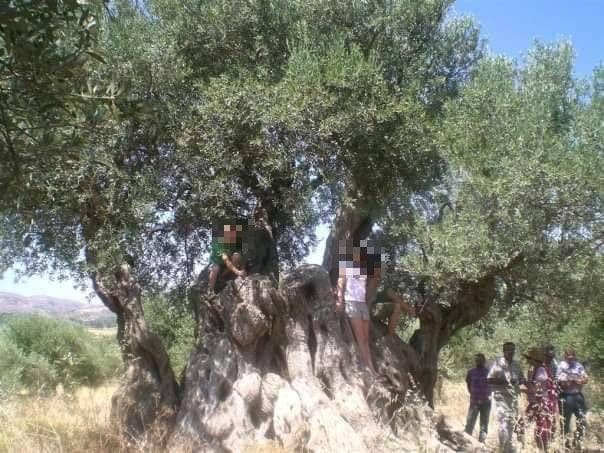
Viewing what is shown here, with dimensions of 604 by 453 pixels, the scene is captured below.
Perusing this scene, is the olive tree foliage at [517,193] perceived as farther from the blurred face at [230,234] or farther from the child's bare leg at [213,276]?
the child's bare leg at [213,276]

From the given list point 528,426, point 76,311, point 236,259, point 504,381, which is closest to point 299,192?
point 236,259

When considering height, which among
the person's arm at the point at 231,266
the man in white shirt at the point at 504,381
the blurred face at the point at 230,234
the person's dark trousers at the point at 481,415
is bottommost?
the person's dark trousers at the point at 481,415

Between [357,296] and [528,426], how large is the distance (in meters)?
3.14

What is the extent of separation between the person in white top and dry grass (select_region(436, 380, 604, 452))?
2.78 metres

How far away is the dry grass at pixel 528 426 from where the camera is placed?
6136 mm

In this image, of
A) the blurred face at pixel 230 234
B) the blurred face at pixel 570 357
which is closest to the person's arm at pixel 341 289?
the blurred face at pixel 230 234

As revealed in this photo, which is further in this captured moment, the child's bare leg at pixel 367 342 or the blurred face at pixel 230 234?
the child's bare leg at pixel 367 342

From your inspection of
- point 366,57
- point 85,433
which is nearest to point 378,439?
point 85,433

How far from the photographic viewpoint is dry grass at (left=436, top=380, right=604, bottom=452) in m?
6.14

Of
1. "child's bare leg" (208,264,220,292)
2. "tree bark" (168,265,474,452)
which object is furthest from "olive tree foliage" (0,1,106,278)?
Answer: "tree bark" (168,265,474,452)

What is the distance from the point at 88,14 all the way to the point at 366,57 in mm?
6273

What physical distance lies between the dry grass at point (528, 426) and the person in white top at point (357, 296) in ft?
9.13

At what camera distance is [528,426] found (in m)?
6.90

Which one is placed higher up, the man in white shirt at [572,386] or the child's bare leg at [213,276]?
the child's bare leg at [213,276]
